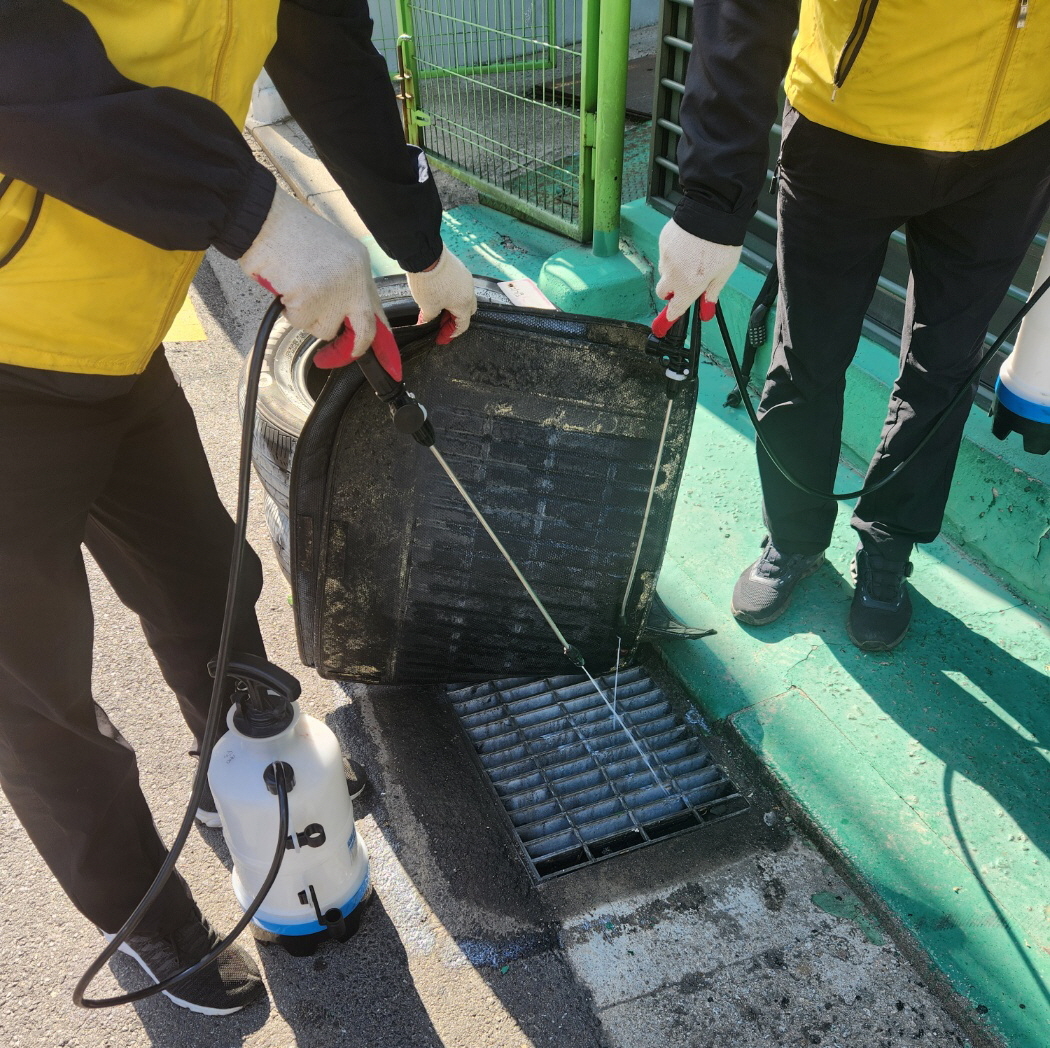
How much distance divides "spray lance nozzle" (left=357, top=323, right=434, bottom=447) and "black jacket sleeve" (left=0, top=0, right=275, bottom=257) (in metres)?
A: 0.36

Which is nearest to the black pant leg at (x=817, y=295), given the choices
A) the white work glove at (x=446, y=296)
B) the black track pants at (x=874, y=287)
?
the black track pants at (x=874, y=287)

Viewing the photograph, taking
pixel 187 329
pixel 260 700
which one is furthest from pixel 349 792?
pixel 187 329

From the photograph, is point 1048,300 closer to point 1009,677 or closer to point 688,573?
point 1009,677

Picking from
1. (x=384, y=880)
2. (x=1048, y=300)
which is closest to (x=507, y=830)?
(x=384, y=880)

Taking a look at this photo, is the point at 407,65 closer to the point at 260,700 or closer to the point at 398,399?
the point at 398,399

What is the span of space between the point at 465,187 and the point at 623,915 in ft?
14.0

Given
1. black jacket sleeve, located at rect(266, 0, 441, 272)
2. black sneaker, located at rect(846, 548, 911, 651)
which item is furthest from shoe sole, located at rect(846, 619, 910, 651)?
black jacket sleeve, located at rect(266, 0, 441, 272)

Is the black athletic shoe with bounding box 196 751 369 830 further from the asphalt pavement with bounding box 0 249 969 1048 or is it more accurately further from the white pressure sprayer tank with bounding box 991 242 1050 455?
the white pressure sprayer tank with bounding box 991 242 1050 455

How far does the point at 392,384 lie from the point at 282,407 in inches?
31.2

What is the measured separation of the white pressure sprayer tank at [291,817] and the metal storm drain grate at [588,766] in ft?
1.57

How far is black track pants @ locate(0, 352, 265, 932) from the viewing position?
136cm

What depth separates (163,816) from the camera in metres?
2.17

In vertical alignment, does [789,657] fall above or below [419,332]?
below

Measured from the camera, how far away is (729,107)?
5.74ft
